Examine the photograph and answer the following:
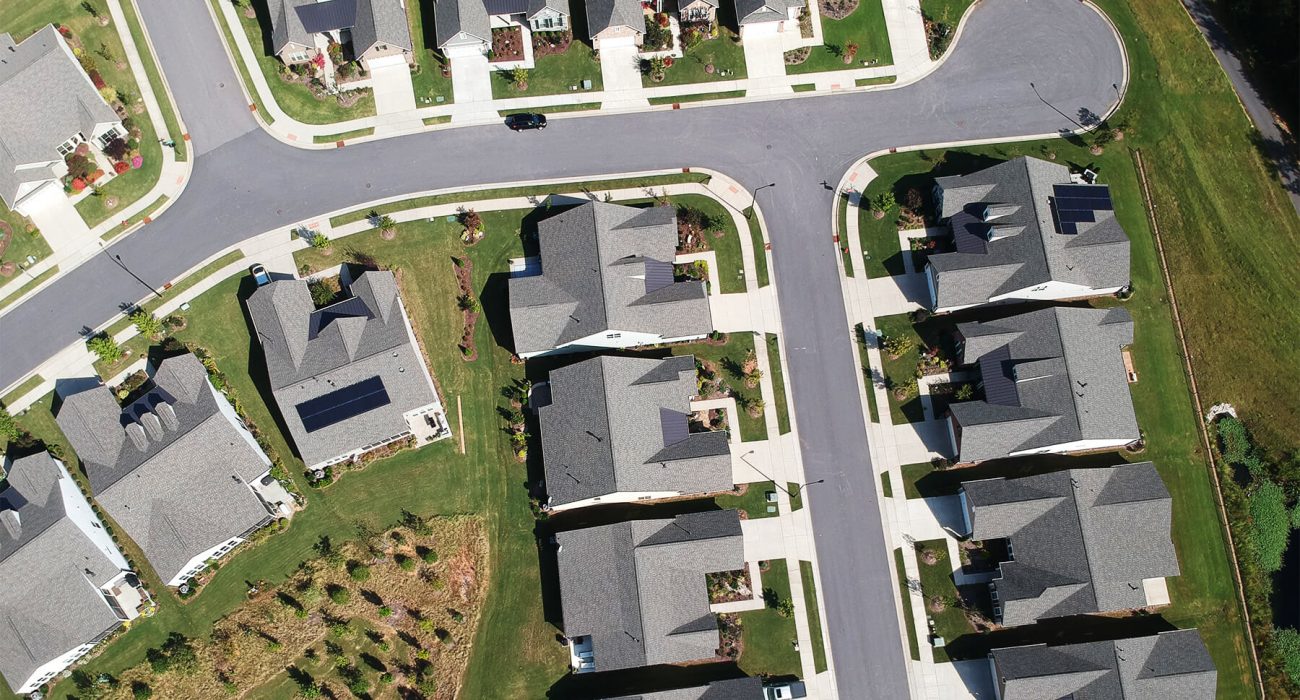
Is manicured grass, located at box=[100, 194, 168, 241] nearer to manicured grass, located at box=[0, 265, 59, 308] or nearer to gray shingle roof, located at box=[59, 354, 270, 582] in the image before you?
manicured grass, located at box=[0, 265, 59, 308]

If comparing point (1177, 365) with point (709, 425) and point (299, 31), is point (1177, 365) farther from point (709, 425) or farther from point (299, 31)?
point (299, 31)

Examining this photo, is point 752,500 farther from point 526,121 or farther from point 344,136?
point 344,136

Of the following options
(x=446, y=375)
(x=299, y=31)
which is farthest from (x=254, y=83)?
(x=446, y=375)

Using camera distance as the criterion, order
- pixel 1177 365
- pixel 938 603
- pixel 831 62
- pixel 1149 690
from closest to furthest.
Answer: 1. pixel 1149 690
2. pixel 938 603
3. pixel 1177 365
4. pixel 831 62

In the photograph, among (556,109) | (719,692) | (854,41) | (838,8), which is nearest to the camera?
(719,692)

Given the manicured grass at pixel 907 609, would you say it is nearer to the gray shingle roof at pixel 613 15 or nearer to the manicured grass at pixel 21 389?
the gray shingle roof at pixel 613 15

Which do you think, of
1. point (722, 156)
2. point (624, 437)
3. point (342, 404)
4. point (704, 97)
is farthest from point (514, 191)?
point (624, 437)
